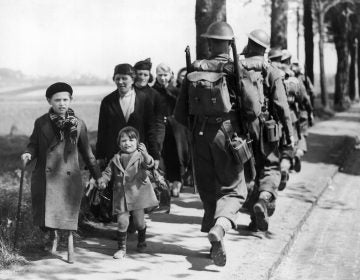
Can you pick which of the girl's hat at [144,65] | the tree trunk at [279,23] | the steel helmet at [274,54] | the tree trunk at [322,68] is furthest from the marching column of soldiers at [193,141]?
the tree trunk at [322,68]

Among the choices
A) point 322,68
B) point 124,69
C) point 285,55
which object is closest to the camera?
point 124,69

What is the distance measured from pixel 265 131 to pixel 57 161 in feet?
7.81

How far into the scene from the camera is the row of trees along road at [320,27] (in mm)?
12008

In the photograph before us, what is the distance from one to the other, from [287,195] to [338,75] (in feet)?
105

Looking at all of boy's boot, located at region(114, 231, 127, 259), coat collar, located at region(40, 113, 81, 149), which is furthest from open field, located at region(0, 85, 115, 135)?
coat collar, located at region(40, 113, 81, 149)

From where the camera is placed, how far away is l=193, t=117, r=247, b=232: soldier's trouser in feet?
23.4

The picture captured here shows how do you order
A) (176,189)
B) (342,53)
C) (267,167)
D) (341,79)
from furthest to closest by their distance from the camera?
(342,53) → (341,79) → (176,189) → (267,167)

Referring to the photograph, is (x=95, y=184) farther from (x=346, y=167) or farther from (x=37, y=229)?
(x=346, y=167)

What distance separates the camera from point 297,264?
7734mm

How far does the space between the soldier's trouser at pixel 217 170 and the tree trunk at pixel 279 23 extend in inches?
552

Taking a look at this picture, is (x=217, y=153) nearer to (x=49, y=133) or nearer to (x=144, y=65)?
(x=49, y=133)

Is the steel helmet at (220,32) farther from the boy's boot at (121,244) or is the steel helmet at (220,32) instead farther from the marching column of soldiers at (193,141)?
the boy's boot at (121,244)

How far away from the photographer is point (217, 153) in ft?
23.5

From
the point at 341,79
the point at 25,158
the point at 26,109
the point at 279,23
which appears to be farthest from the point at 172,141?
the point at 341,79
